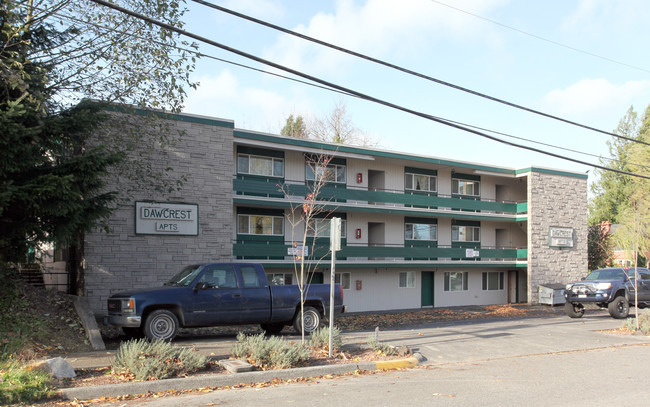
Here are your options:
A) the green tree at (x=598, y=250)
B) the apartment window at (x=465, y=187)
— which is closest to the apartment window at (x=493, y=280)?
the apartment window at (x=465, y=187)

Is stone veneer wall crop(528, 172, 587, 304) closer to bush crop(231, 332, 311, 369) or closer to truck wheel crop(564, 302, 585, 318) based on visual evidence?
truck wheel crop(564, 302, 585, 318)

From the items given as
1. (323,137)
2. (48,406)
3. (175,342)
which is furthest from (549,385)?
(323,137)

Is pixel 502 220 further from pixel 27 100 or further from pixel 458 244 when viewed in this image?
pixel 27 100

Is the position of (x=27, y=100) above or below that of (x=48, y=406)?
above

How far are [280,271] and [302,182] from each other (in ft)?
14.8

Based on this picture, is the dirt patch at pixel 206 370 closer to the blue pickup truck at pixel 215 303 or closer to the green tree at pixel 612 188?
the blue pickup truck at pixel 215 303

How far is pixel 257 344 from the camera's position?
10906 millimetres

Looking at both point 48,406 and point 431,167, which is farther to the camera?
point 431,167

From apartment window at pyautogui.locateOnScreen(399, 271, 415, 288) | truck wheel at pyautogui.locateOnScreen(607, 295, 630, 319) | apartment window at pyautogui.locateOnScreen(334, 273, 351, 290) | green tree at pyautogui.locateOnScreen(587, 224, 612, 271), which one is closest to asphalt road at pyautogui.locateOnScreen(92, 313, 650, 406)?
truck wheel at pyautogui.locateOnScreen(607, 295, 630, 319)

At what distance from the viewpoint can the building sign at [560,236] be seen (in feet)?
115

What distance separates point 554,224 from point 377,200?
13.1m

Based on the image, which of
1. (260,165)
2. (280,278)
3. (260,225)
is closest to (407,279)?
(280,278)

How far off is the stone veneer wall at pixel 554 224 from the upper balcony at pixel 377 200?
1.03 meters

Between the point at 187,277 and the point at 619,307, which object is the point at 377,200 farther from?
the point at 187,277
